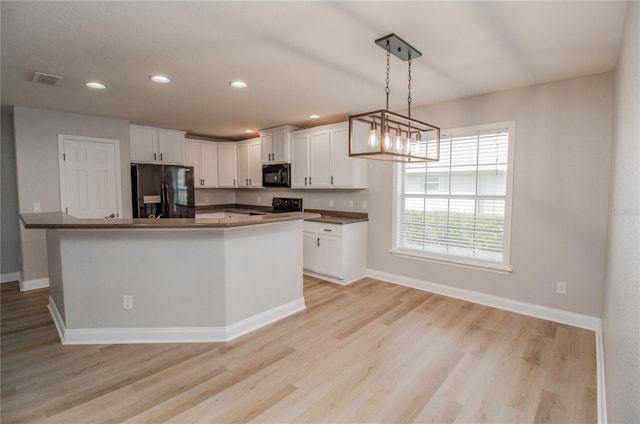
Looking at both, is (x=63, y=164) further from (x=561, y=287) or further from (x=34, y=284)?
(x=561, y=287)

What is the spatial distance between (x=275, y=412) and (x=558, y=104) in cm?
361

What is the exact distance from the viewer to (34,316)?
3293 mm

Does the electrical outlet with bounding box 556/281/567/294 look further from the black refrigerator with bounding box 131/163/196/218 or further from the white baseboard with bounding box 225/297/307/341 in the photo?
the black refrigerator with bounding box 131/163/196/218

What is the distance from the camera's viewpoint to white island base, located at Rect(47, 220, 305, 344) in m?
2.68

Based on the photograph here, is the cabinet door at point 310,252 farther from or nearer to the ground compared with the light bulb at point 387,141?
nearer to the ground

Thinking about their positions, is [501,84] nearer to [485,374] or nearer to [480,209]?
[480,209]

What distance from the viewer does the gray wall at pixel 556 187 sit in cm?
296

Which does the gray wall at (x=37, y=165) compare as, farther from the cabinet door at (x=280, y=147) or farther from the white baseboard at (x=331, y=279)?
the white baseboard at (x=331, y=279)

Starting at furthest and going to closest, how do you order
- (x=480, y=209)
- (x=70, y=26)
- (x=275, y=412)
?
(x=480, y=209) → (x=70, y=26) → (x=275, y=412)

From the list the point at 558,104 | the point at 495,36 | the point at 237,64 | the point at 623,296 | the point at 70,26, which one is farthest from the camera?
the point at 558,104

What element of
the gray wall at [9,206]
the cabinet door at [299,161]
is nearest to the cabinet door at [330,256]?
the cabinet door at [299,161]

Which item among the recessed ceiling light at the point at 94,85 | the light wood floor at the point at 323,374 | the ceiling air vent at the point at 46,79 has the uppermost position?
the recessed ceiling light at the point at 94,85

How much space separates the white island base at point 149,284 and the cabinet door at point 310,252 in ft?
6.17

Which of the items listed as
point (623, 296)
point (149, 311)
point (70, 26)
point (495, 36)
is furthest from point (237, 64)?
point (623, 296)
